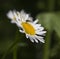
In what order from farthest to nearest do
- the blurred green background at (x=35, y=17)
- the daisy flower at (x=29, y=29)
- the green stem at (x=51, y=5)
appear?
the green stem at (x=51, y=5)
the blurred green background at (x=35, y=17)
the daisy flower at (x=29, y=29)

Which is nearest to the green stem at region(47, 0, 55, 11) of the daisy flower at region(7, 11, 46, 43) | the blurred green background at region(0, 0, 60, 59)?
the blurred green background at region(0, 0, 60, 59)

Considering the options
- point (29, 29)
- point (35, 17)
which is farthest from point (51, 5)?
point (29, 29)

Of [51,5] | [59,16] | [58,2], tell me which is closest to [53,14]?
[59,16]

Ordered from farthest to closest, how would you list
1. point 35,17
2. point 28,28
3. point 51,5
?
point 51,5 → point 35,17 → point 28,28

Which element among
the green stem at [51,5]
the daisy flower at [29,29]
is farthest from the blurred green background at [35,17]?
the daisy flower at [29,29]

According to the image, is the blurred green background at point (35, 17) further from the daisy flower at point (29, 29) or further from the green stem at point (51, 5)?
the daisy flower at point (29, 29)

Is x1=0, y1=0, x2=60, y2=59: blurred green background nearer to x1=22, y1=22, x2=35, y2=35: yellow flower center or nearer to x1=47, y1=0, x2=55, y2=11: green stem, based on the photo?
x1=47, y1=0, x2=55, y2=11: green stem

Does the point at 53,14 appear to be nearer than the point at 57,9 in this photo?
Yes

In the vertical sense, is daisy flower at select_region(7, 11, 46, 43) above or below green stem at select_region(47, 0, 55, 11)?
below

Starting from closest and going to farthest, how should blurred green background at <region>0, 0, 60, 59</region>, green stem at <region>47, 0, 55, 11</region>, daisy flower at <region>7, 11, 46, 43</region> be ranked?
daisy flower at <region>7, 11, 46, 43</region> < blurred green background at <region>0, 0, 60, 59</region> < green stem at <region>47, 0, 55, 11</region>

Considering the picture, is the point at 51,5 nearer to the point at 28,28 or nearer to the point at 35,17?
the point at 35,17

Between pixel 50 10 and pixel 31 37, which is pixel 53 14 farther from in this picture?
pixel 31 37
